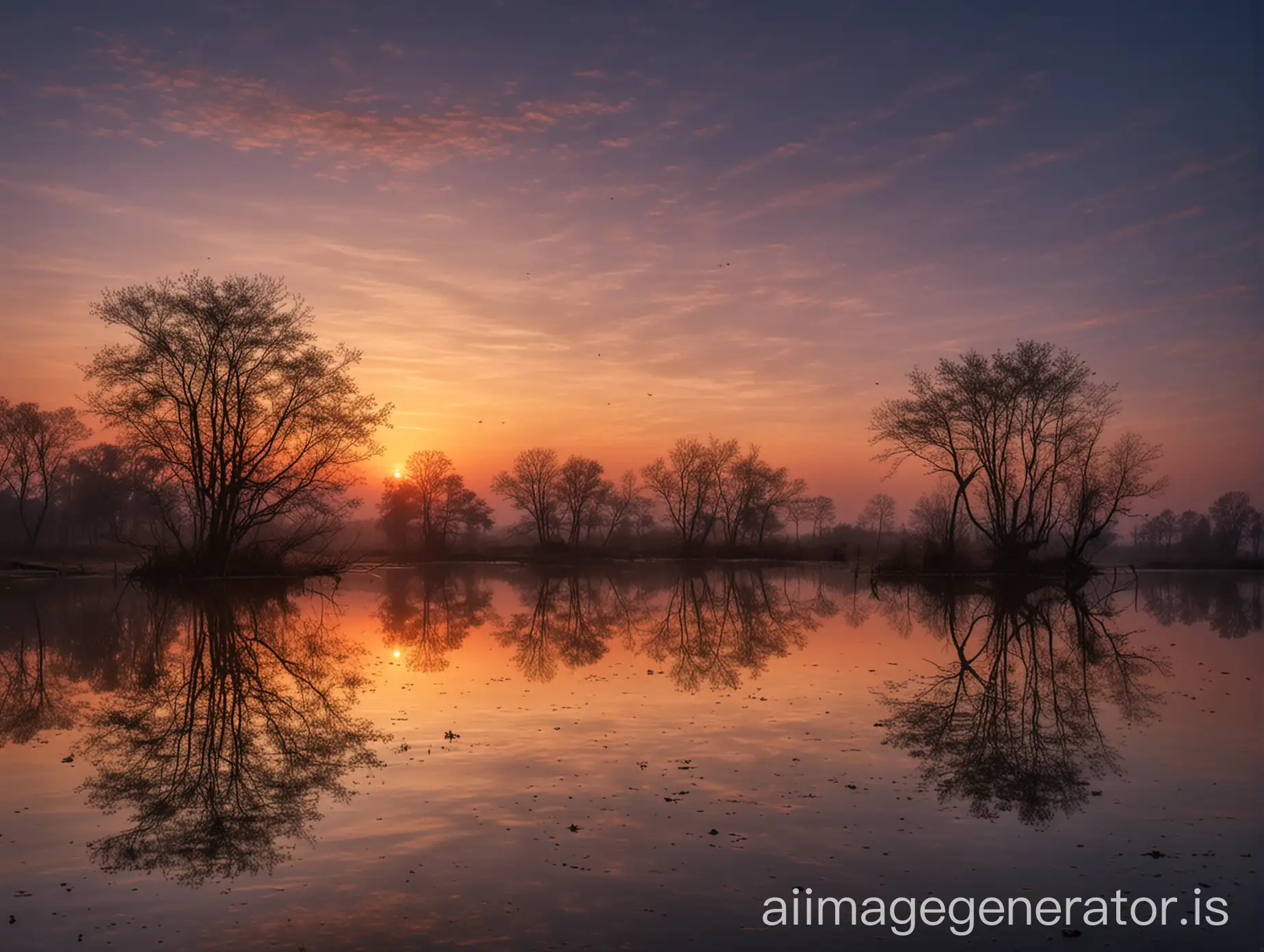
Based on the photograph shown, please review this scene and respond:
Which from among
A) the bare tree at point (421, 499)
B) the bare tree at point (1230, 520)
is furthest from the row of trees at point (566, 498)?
the bare tree at point (1230, 520)

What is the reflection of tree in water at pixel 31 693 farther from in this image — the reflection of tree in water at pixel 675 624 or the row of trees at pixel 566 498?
the row of trees at pixel 566 498

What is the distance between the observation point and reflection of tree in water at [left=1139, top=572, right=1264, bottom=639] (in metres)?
31.5

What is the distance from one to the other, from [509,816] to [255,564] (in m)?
46.6

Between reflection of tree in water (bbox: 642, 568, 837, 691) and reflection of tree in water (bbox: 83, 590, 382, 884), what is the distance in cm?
725

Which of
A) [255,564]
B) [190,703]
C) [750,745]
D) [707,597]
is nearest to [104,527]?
[255,564]

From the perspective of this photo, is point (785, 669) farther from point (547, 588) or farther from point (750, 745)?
point (547, 588)

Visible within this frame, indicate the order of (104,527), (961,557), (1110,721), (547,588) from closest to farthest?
(1110,721) < (547,588) < (961,557) < (104,527)

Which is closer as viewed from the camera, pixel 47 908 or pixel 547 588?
pixel 47 908

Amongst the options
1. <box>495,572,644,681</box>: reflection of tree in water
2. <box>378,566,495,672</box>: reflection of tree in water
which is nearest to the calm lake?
<box>495,572,644,681</box>: reflection of tree in water

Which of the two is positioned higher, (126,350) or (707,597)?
(126,350)

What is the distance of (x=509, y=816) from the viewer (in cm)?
913

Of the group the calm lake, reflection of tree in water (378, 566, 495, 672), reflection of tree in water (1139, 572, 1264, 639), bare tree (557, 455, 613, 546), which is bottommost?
reflection of tree in water (1139, 572, 1264, 639)

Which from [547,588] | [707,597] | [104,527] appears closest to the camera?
[707,597]

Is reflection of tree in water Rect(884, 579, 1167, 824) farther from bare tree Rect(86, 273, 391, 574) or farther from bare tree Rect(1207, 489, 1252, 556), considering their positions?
bare tree Rect(1207, 489, 1252, 556)
